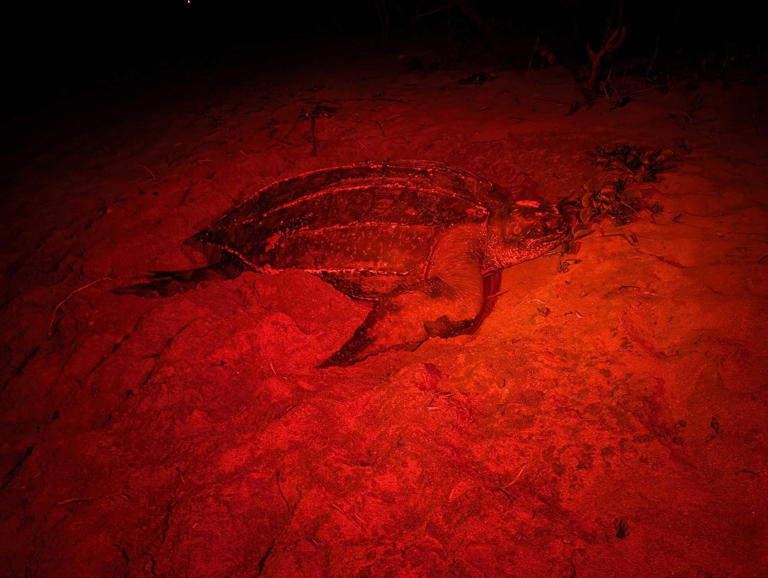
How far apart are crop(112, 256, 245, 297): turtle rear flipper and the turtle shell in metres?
0.10

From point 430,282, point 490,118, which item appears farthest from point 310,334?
point 490,118

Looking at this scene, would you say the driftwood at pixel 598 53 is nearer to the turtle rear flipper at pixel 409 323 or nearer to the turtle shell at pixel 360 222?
the turtle shell at pixel 360 222

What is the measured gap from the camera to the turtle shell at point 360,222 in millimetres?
2516

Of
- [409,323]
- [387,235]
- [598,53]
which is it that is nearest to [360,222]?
[387,235]

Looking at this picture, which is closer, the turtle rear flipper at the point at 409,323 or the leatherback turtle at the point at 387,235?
the turtle rear flipper at the point at 409,323

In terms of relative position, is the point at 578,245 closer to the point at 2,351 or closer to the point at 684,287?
the point at 684,287

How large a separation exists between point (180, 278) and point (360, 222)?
1240mm

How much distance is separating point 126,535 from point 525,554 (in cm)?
136

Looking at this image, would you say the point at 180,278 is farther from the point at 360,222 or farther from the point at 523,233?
the point at 523,233

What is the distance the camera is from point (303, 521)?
141 cm

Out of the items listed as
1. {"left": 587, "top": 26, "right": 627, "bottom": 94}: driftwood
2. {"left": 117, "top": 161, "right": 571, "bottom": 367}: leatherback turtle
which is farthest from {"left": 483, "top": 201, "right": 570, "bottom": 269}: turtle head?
{"left": 587, "top": 26, "right": 627, "bottom": 94}: driftwood

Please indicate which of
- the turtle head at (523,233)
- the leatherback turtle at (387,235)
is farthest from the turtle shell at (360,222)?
the turtle head at (523,233)

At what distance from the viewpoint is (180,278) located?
104 inches

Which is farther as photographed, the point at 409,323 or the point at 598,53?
the point at 598,53
